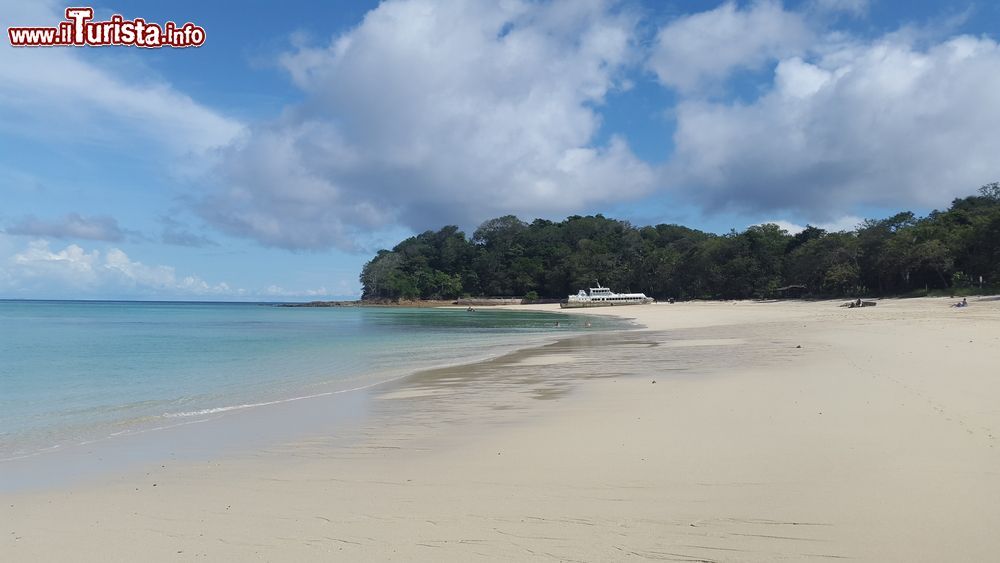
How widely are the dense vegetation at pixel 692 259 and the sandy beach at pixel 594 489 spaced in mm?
51670

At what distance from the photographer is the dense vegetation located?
5450 centimetres

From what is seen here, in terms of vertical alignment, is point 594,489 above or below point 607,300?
below

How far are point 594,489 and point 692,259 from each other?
8992cm

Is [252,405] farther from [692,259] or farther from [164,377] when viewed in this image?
[692,259]

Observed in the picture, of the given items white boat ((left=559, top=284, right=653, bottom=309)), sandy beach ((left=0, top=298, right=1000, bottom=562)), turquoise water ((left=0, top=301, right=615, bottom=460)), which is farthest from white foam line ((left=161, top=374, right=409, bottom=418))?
white boat ((left=559, top=284, right=653, bottom=309))

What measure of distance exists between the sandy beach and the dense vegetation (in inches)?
2034

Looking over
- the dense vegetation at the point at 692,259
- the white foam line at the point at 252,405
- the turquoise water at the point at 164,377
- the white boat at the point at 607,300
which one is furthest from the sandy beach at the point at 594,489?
the white boat at the point at 607,300

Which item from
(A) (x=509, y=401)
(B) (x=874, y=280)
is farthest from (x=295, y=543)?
(B) (x=874, y=280)

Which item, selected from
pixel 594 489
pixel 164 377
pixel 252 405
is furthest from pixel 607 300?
pixel 594 489

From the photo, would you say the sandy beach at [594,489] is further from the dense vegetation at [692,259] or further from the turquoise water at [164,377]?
the dense vegetation at [692,259]

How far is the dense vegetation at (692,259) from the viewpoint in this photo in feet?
179

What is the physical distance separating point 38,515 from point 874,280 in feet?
231

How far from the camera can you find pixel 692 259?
90688mm

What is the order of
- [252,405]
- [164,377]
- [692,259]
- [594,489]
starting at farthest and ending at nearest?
[692,259]
[164,377]
[252,405]
[594,489]
